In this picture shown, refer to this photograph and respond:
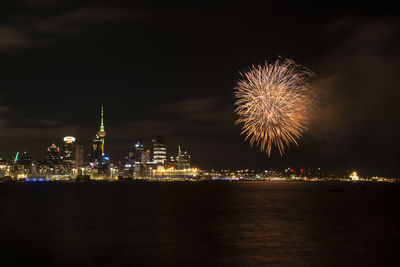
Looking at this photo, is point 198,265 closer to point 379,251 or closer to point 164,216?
point 379,251

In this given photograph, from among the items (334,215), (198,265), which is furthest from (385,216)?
(198,265)

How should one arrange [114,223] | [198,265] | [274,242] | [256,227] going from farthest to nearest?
1. [114,223]
2. [256,227]
3. [274,242]
4. [198,265]

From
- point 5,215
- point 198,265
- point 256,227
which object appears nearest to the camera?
point 198,265

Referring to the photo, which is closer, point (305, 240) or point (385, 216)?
point (305, 240)

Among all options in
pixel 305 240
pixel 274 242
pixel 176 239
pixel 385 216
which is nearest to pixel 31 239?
pixel 176 239

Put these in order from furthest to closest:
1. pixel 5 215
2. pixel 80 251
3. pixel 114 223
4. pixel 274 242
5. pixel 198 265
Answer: pixel 5 215
pixel 114 223
pixel 274 242
pixel 80 251
pixel 198 265

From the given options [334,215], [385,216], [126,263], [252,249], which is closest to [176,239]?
[252,249]

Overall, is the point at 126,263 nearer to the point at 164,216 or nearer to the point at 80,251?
the point at 80,251

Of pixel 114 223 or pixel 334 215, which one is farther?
pixel 334 215

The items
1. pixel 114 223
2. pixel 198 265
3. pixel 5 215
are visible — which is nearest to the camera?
pixel 198 265
